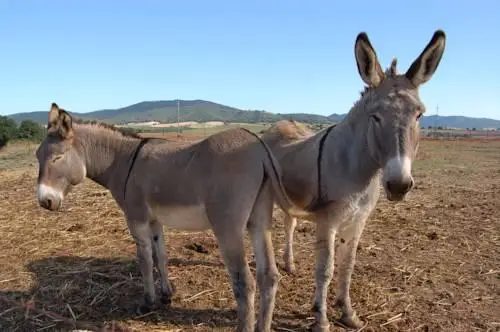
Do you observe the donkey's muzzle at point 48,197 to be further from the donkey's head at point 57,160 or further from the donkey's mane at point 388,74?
the donkey's mane at point 388,74

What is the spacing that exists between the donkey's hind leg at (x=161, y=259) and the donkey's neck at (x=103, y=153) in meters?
0.72

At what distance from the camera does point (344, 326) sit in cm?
469

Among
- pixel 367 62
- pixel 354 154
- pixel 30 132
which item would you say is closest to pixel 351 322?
pixel 354 154

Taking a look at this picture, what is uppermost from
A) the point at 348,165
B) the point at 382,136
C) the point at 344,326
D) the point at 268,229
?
the point at 382,136

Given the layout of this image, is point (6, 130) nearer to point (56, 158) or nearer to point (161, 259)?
point (56, 158)

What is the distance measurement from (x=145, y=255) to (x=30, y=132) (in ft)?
129

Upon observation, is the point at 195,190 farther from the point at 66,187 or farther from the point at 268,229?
the point at 66,187

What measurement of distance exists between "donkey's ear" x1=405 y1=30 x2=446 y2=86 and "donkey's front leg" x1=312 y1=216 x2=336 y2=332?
58.7 inches

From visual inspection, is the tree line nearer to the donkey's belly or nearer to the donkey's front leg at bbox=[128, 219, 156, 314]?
the donkey's front leg at bbox=[128, 219, 156, 314]

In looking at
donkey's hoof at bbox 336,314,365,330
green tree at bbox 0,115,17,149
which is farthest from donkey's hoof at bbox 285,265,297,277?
green tree at bbox 0,115,17,149

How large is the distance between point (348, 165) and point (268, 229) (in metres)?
0.97

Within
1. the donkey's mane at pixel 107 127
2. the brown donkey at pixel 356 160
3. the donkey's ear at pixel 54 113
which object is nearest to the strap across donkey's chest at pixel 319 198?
the brown donkey at pixel 356 160

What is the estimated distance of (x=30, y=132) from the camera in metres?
39.4

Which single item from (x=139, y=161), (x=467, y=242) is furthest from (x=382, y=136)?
(x=467, y=242)
